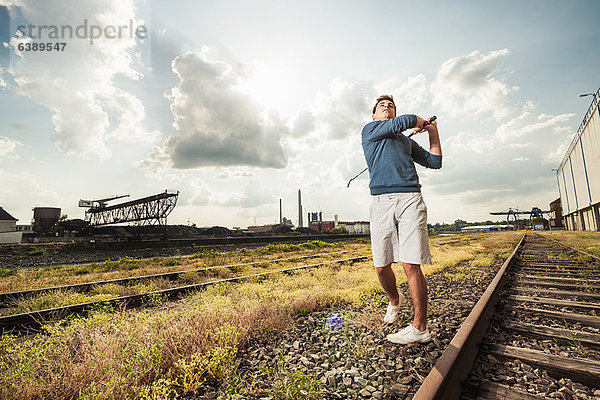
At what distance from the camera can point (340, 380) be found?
6.70 ft

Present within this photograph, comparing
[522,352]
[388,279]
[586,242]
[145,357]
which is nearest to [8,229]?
[145,357]

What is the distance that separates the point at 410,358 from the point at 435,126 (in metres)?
2.06

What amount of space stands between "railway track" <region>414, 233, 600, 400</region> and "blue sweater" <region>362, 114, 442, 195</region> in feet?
4.44

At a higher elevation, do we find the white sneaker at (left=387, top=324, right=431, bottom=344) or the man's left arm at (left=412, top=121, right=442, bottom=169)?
the man's left arm at (left=412, top=121, right=442, bottom=169)

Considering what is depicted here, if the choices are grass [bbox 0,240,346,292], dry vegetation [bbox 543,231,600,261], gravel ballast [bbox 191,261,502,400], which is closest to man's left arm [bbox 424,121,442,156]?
gravel ballast [bbox 191,261,502,400]

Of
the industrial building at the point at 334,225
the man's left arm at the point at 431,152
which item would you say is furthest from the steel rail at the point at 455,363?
the industrial building at the point at 334,225

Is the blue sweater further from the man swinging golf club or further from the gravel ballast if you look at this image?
the gravel ballast

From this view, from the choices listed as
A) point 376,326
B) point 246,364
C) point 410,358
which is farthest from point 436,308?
point 246,364

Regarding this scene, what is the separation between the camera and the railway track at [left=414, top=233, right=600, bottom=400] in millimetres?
1807

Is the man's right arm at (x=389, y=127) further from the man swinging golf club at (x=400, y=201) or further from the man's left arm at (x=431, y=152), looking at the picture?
the man's left arm at (x=431, y=152)

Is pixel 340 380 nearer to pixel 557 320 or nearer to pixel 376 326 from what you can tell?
pixel 376 326

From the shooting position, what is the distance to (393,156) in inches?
102

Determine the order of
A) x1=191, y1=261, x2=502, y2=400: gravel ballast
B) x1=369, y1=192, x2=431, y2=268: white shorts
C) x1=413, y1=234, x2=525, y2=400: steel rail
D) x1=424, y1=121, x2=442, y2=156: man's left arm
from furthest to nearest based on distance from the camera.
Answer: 1. x1=424, y1=121, x2=442, y2=156: man's left arm
2. x1=369, y1=192, x2=431, y2=268: white shorts
3. x1=191, y1=261, x2=502, y2=400: gravel ballast
4. x1=413, y1=234, x2=525, y2=400: steel rail

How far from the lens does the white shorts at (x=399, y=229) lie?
2361mm
